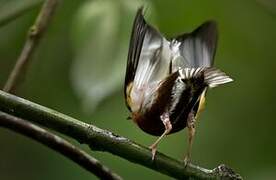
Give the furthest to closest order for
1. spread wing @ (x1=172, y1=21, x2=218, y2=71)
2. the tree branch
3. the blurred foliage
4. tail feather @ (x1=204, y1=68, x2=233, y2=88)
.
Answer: the blurred foliage
spread wing @ (x1=172, y1=21, x2=218, y2=71)
tail feather @ (x1=204, y1=68, x2=233, y2=88)
the tree branch

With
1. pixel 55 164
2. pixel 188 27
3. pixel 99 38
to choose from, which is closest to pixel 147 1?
pixel 99 38

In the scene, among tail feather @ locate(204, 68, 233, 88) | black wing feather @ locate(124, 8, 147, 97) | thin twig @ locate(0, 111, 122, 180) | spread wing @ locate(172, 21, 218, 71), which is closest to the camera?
thin twig @ locate(0, 111, 122, 180)

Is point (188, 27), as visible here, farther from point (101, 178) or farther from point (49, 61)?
point (101, 178)

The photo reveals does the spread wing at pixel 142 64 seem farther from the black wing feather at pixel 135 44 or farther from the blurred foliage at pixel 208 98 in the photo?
the blurred foliage at pixel 208 98

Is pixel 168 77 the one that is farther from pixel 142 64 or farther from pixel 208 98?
pixel 208 98

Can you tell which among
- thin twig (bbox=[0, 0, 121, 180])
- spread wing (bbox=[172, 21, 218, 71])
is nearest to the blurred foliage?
spread wing (bbox=[172, 21, 218, 71])

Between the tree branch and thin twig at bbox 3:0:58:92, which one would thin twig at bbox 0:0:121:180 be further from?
thin twig at bbox 3:0:58:92

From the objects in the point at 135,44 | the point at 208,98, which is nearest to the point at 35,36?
the point at 135,44
